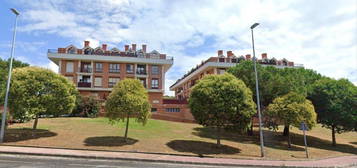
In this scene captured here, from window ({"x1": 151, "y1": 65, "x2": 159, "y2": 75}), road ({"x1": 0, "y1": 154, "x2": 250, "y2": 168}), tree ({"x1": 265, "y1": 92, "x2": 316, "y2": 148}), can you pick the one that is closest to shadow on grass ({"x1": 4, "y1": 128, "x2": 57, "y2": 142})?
road ({"x1": 0, "y1": 154, "x2": 250, "y2": 168})

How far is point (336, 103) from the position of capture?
79.3 feet

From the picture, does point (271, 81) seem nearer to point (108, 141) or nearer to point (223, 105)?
point (223, 105)

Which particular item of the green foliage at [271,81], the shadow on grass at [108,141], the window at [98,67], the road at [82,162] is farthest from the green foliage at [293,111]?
the window at [98,67]

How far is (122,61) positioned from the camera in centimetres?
4319

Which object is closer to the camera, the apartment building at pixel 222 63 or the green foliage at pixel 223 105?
the green foliage at pixel 223 105

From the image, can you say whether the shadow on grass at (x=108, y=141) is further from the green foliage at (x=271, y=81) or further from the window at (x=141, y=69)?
the window at (x=141, y=69)

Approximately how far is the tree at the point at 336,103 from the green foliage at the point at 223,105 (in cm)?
1182

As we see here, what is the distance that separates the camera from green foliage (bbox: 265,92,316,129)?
20.4m

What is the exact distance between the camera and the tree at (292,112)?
66.8 ft

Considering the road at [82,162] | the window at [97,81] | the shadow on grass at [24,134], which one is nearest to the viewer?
the road at [82,162]

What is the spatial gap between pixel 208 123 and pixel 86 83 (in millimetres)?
30605

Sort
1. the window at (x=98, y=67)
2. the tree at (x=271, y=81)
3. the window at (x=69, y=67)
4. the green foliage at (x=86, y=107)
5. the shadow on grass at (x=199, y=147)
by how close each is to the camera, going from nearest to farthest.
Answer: the shadow on grass at (x=199, y=147) → the tree at (x=271, y=81) → the green foliage at (x=86, y=107) → the window at (x=69, y=67) → the window at (x=98, y=67)

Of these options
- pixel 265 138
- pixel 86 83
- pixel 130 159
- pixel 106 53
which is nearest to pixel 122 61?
pixel 106 53

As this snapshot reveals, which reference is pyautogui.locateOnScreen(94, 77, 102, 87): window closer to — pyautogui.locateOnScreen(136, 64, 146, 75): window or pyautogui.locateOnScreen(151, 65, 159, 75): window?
pyautogui.locateOnScreen(136, 64, 146, 75): window
